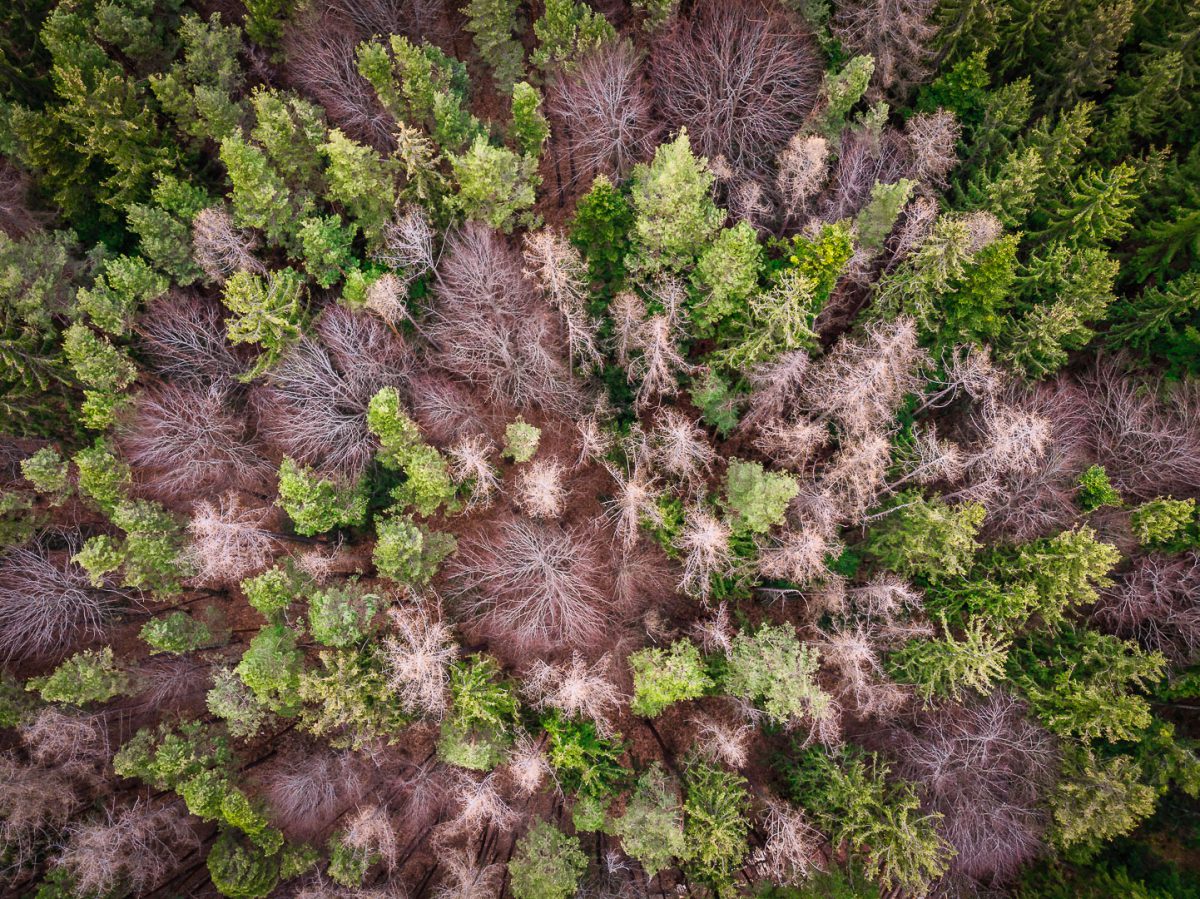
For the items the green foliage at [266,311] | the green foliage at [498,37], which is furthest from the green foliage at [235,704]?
the green foliage at [498,37]

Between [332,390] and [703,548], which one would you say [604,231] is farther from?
[703,548]

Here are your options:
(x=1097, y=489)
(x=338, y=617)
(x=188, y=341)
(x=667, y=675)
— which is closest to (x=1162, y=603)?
(x=1097, y=489)

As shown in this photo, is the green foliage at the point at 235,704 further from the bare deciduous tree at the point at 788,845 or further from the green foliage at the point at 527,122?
the green foliage at the point at 527,122

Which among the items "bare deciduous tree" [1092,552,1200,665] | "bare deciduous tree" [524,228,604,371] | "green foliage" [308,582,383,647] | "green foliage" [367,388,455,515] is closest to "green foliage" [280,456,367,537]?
"green foliage" [367,388,455,515]

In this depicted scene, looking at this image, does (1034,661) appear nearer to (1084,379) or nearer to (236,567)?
(1084,379)

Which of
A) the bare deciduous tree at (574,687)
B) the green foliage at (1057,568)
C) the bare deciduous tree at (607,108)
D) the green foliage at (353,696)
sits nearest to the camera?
the green foliage at (1057,568)

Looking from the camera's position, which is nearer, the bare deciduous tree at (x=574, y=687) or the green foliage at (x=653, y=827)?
the green foliage at (x=653, y=827)

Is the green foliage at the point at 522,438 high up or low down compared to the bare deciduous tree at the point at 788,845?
up
